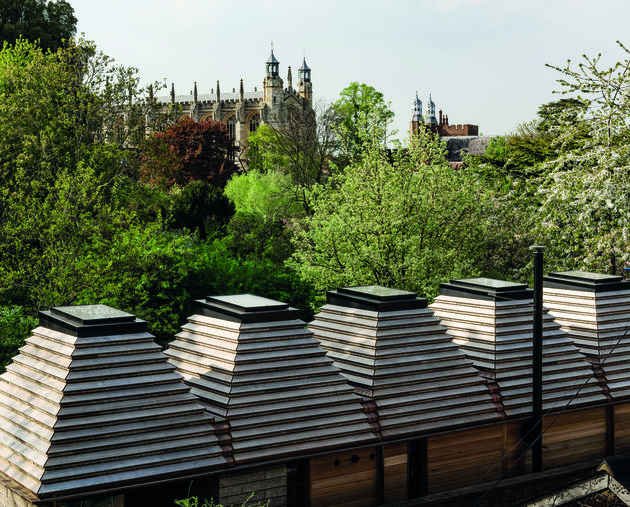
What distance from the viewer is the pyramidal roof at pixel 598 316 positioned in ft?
52.2

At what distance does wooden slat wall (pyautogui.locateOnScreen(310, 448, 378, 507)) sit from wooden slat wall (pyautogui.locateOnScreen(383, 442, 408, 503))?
0.19 m

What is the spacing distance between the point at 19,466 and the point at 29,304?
1532 centimetres

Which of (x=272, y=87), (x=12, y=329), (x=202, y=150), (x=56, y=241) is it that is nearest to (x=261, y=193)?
(x=202, y=150)

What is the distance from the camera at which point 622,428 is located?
15898 millimetres

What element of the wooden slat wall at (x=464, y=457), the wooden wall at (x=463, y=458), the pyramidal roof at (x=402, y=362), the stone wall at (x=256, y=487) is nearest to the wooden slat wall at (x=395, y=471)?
the wooden wall at (x=463, y=458)

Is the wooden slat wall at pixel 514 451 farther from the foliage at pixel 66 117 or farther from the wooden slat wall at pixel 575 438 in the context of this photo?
the foliage at pixel 66 117

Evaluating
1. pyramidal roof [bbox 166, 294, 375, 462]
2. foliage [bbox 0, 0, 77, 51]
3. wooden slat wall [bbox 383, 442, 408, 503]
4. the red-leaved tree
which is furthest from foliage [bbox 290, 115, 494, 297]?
the red-leaved tree

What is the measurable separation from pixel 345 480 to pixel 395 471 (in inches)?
39.8

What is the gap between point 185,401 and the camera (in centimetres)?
1114

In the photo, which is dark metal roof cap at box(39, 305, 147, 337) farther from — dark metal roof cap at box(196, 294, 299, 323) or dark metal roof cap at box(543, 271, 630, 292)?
dark metal roof cap at box(543, 271, 630, 292)

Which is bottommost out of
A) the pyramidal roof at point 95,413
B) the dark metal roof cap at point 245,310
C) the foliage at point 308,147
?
the pyramidal roof at point 95,413

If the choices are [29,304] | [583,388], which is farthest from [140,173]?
[583,388]

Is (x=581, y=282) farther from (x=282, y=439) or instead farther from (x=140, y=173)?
(x=140, y=173)

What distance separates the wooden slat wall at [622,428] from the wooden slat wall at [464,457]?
3.19m
